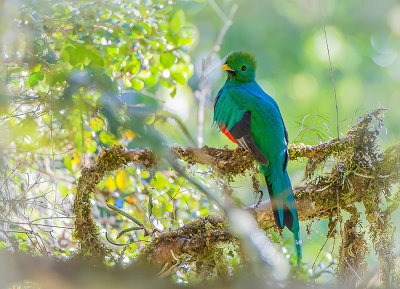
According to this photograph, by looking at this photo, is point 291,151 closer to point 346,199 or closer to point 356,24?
point 346,199

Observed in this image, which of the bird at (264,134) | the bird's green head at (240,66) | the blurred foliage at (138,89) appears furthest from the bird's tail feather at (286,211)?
the bird's green head at (240,66)

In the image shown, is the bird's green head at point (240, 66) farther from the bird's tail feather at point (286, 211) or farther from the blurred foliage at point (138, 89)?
the bird's tail feather at point (286, 211)

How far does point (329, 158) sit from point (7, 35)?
71.6 inches

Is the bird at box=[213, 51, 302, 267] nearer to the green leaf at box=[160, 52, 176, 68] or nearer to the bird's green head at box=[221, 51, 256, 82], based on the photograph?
the bird's green head at box=[221, 51, 256, 82]

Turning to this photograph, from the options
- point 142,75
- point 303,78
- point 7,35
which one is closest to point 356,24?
point 303,78

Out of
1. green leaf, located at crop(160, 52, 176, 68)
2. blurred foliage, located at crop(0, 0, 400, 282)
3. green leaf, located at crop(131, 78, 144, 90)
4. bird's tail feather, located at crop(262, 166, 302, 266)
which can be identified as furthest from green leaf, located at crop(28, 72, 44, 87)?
bird's tail feather, located at crop(262, 166, 302, 266)

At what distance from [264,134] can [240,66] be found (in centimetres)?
84

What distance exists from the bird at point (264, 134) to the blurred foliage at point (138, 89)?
20cm

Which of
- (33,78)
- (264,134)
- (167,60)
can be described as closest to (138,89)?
(167,60)

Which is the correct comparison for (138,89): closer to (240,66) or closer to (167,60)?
(167,60)

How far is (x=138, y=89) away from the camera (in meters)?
3.57

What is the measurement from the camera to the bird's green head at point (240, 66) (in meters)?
3.61

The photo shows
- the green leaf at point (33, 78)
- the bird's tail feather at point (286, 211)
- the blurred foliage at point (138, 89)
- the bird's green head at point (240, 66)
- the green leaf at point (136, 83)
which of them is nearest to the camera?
the blurred foliage at point (138, 89)

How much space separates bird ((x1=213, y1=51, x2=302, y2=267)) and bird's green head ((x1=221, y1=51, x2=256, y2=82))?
0.28ft
